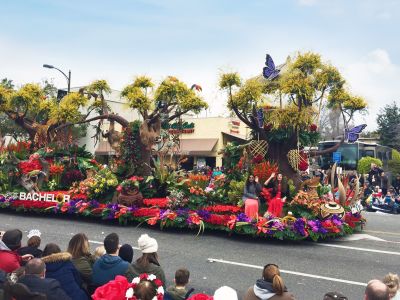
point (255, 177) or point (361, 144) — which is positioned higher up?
point (361, 144)

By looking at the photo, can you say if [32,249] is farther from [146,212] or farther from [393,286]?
[146,212]

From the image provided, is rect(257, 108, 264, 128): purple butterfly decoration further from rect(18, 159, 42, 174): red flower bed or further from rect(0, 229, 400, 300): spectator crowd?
rect(18, 159, 42, 174): red flower bed

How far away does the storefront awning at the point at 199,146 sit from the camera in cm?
3375

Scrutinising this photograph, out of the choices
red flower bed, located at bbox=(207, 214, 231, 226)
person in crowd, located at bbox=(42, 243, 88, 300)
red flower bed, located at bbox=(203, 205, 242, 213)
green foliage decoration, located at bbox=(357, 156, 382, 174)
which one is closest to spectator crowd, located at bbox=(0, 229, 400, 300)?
person in crowd, located at bbox=(42, 243, 88, 300)

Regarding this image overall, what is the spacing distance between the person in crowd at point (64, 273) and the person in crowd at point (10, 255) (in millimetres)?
677

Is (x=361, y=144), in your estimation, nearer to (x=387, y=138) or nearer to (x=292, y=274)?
(x=387, y=138)

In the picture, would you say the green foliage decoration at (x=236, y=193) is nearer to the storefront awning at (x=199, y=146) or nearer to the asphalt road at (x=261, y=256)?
the asphalt road at (x=261, y=256)

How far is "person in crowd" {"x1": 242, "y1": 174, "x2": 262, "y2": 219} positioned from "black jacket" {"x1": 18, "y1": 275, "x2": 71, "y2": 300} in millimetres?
7528

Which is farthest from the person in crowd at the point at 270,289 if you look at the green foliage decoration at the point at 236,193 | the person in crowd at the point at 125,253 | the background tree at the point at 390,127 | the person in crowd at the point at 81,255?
the background tree at the point at 390,127

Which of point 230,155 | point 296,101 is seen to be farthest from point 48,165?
point 296,101

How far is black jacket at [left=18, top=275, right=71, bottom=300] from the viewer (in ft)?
12.7

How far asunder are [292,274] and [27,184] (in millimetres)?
11030

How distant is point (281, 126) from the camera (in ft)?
39.8

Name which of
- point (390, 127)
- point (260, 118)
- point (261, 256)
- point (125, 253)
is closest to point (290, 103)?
point (260, 118)
